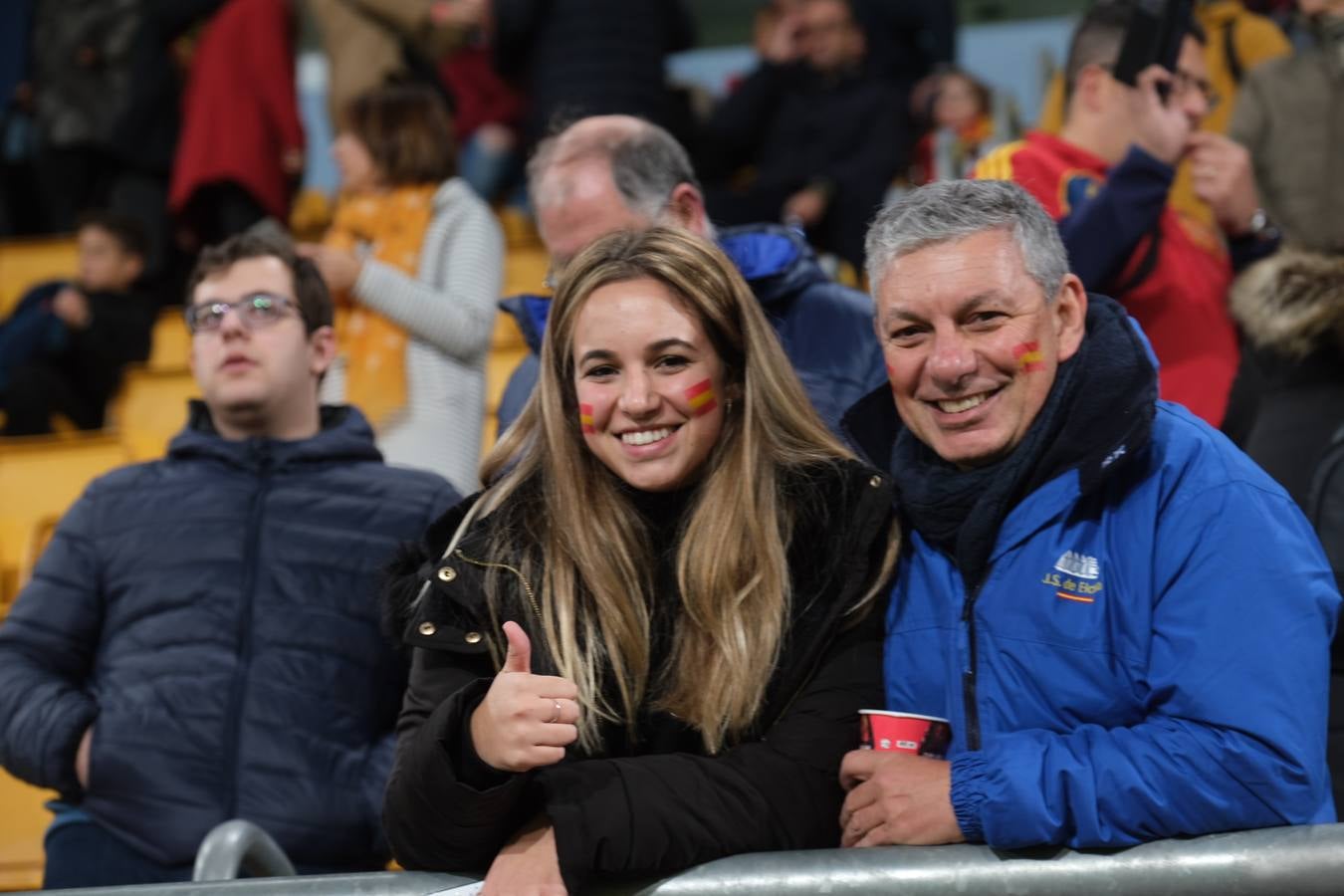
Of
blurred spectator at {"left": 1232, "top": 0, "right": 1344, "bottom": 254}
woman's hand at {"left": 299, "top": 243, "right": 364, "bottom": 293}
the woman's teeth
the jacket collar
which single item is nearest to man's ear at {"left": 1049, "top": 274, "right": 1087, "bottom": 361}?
the woman's teeth

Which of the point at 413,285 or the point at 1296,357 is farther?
the point at 413,285

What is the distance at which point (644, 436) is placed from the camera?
2.45 meters

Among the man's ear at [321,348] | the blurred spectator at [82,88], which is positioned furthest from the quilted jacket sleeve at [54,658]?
the blurred spectator at [82,88]

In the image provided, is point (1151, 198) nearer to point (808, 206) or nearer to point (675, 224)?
point (675, 224)

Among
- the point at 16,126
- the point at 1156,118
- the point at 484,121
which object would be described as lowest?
the point at 1156,118

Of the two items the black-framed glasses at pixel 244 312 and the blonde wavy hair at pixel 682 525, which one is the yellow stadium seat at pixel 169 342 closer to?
the black-framed glasses at pixel 244 312

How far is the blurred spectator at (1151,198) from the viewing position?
332 cm

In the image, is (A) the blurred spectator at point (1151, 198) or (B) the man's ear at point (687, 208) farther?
(B) the man's ear at point (687, 208)

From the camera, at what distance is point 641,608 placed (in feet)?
7.72

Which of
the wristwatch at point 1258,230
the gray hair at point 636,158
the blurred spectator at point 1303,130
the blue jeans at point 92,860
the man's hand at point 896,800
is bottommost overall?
the blue jeans at point 92,860

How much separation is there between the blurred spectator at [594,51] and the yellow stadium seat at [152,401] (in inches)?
63.3

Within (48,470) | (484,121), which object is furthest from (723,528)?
(484,121)

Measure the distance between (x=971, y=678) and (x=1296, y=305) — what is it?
46.7 inches

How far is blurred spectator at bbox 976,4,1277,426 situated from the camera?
10.9ft
